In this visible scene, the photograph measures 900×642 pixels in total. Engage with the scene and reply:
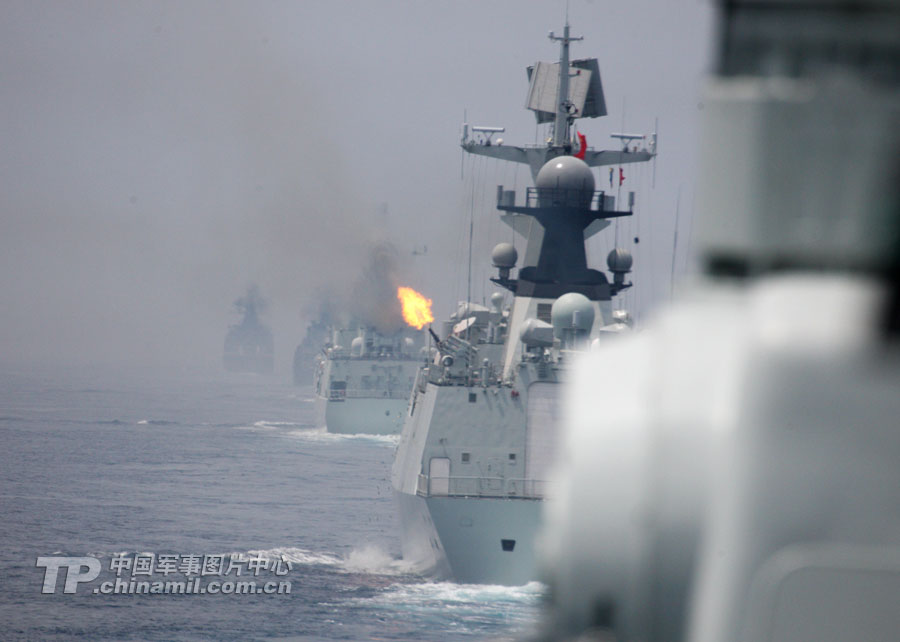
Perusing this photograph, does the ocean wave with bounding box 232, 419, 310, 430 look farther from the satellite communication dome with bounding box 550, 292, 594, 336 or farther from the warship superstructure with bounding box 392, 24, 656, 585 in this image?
the satellite communication dome with bounding box 550, 292, 594, 336

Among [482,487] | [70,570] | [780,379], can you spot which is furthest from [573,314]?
[780,379]

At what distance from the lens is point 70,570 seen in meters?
28.9

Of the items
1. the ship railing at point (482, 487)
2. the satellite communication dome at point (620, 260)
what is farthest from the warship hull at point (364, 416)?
the ship railing at point (482, 487)

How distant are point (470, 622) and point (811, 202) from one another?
20.0 metres

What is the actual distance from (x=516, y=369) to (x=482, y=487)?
274cm

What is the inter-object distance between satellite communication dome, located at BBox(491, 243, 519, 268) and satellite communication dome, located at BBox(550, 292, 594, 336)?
537 centimetres

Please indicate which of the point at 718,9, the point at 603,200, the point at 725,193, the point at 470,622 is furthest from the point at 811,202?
the point at 603,200

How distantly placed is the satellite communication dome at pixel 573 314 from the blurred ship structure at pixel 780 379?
2152cm

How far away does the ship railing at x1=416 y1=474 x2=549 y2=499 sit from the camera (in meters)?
23.0

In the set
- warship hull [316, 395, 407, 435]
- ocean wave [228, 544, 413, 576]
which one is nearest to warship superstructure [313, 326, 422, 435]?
warship hull [316, 395, 407, 435]

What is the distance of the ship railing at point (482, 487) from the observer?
2297 cm

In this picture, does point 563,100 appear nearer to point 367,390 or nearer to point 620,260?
point 620,260

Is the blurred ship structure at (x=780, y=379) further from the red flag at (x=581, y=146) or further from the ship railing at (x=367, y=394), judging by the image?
the ship railing at (x=367, y=394)

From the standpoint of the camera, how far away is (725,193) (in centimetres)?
254
